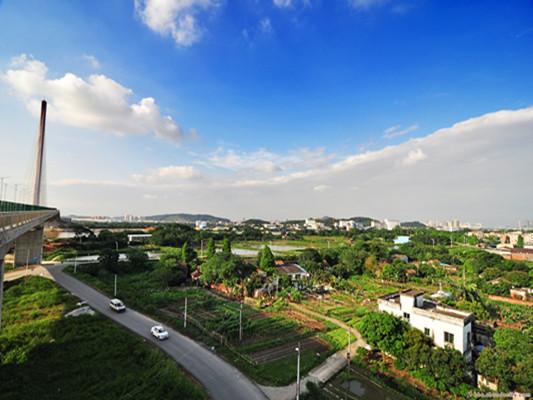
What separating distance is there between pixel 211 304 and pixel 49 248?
140 feet

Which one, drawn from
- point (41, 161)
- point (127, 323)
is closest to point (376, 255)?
point (127, 323)

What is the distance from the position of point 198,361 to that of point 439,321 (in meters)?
15.0

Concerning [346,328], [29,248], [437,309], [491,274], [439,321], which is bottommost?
[346,328]

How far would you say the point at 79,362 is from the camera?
13.4 metres

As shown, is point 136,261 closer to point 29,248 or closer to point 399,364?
point 29,248

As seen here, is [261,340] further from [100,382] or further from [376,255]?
[376,255]

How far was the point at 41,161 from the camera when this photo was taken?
42375 mm

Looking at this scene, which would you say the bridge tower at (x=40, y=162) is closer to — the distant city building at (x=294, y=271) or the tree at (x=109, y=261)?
the tree at (x=109, y=261)

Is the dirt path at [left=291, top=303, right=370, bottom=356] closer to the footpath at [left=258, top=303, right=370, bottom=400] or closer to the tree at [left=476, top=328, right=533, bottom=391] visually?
the footpath at [left=258, top=303, right=370, bottom=400]

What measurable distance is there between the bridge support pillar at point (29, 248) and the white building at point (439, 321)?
42612 mm

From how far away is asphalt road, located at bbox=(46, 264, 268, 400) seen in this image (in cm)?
1280

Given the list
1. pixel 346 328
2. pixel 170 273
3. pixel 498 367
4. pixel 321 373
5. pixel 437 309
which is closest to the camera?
pixel 498 367

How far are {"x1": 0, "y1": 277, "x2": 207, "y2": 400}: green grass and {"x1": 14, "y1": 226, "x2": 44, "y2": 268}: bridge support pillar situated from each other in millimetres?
18588

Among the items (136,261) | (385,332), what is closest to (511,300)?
(385,332)
